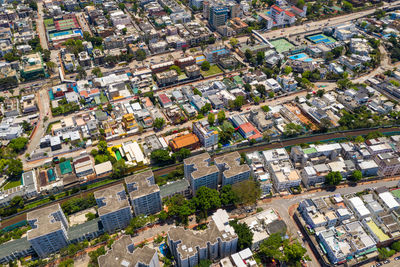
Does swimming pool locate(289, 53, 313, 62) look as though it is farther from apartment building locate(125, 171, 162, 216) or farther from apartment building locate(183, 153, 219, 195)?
apartment building locate(125, 171, 162, 216)

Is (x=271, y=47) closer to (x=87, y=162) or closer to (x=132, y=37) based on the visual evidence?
(x=132, y=37)

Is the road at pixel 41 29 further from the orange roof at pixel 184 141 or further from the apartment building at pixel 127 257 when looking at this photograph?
the apartment building at pixel 127 257

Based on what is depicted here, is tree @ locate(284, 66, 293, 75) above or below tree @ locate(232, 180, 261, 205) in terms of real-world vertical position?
above

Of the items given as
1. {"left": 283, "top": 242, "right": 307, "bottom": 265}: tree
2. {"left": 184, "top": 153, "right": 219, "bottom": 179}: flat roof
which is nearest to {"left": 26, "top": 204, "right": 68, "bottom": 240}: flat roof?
{"left": 184, "top": 153, "right": 219, "bottom": 179}: flat roof

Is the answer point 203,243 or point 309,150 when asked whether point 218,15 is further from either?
point 203,243

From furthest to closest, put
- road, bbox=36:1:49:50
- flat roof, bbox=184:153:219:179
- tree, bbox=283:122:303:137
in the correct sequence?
road, bbox=36:1:49:50
tree, bbox=283:122:303:137
flat roof, bbox=184:153:219:179

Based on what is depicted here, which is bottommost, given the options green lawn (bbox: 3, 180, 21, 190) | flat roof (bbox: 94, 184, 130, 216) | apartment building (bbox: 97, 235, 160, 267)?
green lawn (bbox: 3, 180, 21, 190)

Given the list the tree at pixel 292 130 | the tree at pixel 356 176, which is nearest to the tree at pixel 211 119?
the tree at pixel 292 130

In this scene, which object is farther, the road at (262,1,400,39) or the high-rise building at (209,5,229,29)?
the road at (262,1,400,39)
